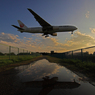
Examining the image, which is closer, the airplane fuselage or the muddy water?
the muddy water

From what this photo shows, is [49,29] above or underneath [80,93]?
above

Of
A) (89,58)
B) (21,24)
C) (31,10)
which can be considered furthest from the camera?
(21,24)

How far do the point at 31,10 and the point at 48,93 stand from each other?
12.3 meters

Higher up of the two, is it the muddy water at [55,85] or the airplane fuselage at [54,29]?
the airplane fuselage at [54,29]

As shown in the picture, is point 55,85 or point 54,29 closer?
point 55,85

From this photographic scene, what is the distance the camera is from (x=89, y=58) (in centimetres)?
774

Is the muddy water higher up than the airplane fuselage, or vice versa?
the airplane fuselage

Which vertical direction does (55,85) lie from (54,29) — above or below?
below

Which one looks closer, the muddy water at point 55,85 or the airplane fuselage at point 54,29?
the muddy water at point 55,85

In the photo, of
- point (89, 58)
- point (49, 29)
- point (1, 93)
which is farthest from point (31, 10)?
point (1, 93)

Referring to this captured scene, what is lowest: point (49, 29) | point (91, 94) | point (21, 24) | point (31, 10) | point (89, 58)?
point (91, 94)

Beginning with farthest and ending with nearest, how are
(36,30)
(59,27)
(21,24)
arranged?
(21,24), (36,30), (59,27)

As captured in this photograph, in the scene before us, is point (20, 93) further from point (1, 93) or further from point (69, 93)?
point (69, 93)

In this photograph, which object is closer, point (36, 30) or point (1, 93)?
point (1, 93)
